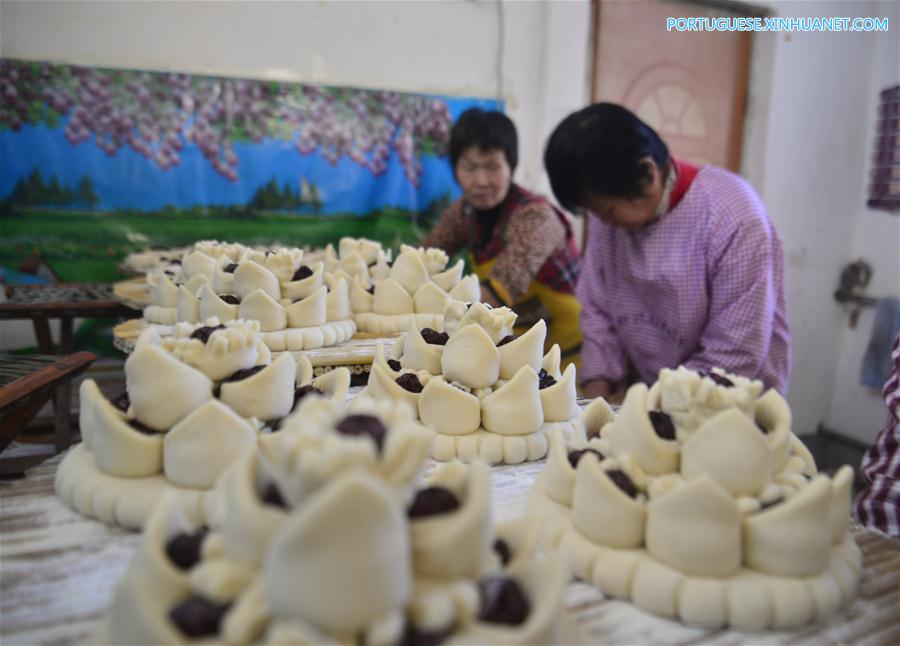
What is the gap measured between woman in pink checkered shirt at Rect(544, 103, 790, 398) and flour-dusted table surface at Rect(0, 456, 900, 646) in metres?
1.15

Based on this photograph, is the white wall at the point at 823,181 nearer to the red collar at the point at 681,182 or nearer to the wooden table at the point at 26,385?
the red collar at the point at 681,182

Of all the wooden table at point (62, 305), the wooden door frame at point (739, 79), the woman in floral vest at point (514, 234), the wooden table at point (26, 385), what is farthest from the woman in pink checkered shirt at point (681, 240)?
the wooden door frame at point (739, 79)

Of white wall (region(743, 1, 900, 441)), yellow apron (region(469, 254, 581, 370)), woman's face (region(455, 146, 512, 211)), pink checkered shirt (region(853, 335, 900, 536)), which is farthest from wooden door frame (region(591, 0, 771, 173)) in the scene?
pink checkered shirt (region(853, 335, 900, 536))

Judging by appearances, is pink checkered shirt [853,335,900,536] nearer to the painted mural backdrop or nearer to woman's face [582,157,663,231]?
woman's face [582,157,663,231]

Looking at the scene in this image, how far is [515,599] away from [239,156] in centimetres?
362

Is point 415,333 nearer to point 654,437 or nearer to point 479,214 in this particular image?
point 654,437

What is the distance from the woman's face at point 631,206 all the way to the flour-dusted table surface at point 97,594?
132cm

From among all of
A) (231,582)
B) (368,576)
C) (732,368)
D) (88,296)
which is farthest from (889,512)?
(88,296)

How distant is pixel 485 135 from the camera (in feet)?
9.89

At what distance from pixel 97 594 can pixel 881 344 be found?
488 cm

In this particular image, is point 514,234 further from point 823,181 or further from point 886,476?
point 823,181

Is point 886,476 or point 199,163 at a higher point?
point 199,163

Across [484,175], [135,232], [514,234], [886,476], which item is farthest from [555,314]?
[135,232]

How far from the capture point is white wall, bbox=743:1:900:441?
15.3 feet
